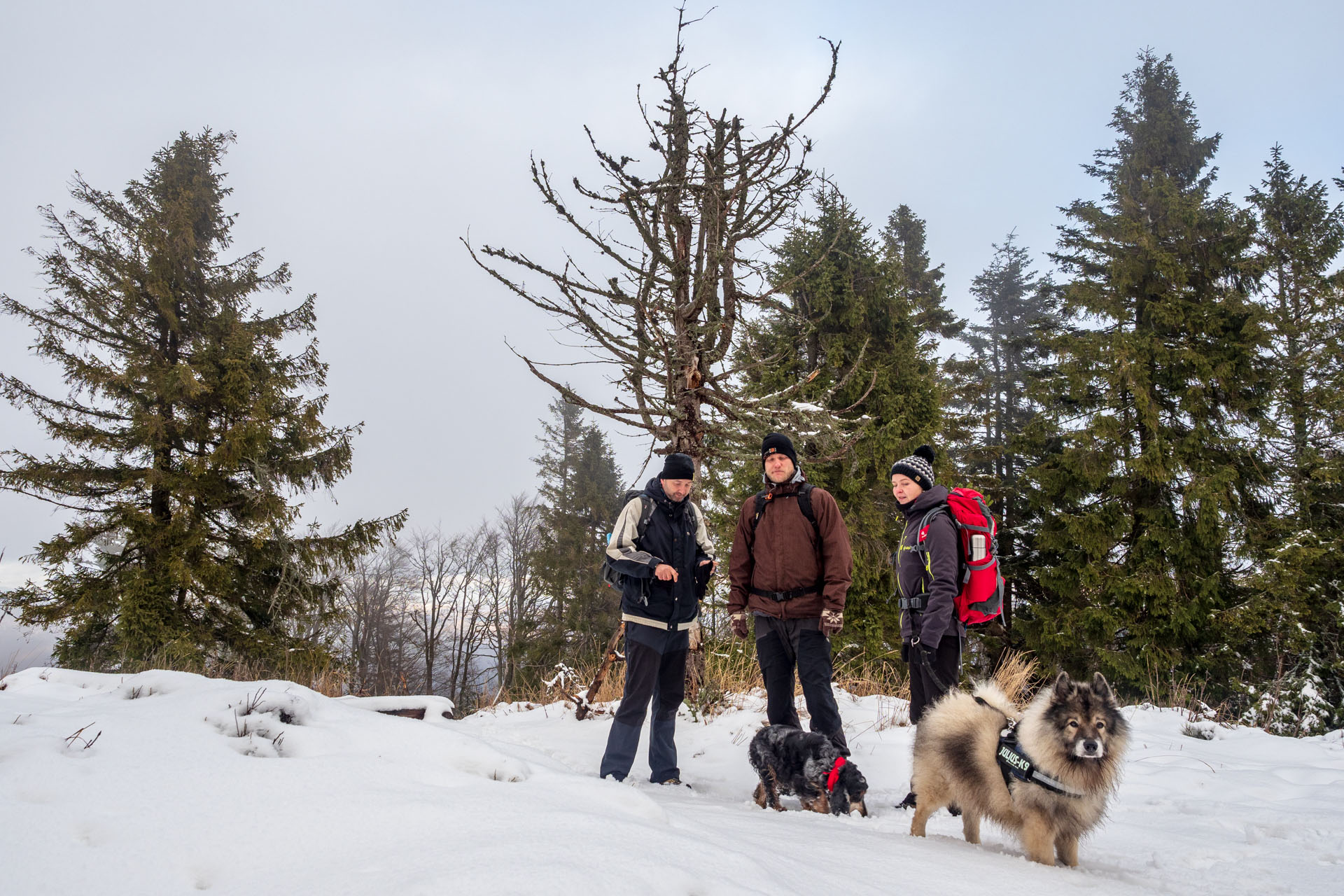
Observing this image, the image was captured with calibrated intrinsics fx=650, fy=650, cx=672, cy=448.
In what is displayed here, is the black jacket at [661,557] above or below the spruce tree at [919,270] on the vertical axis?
below

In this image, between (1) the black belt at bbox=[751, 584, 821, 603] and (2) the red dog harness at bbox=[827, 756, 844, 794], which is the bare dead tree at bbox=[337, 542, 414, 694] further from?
(2) the red dog harness at bbox=[827, 756, 844, 794]

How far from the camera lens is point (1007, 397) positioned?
26188 mm

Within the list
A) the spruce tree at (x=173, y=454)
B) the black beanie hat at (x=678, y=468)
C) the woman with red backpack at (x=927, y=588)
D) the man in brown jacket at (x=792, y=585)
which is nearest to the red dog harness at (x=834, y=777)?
the man in brown jacket at (x=792, y=585)

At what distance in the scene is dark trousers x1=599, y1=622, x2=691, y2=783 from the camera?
4.23 m

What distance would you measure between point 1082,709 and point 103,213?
19.1 m

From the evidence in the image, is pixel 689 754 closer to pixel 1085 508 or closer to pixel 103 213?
pixel 1085 508

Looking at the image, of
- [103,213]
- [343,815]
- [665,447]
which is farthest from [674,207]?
[103,213]

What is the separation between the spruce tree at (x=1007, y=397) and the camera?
52.4 feet

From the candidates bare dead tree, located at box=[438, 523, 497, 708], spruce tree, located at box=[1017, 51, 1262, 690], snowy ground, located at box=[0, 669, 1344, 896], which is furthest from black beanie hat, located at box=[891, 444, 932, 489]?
bare dead tree, located at box=[438, 523, 497, 708]

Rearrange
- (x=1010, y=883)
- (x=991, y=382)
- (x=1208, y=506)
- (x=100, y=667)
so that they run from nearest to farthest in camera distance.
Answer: (x=1010, y=883) → (x=100, y=667) → (x=1208, y=506) → (x=991, y=382)

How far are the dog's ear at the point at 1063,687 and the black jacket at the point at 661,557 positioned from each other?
219 centimetres

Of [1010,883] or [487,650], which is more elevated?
[1010,883]

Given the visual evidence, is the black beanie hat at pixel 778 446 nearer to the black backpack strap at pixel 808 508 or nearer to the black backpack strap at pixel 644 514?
the black backpack strap at pixel 808 508

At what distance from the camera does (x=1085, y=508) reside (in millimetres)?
14492
